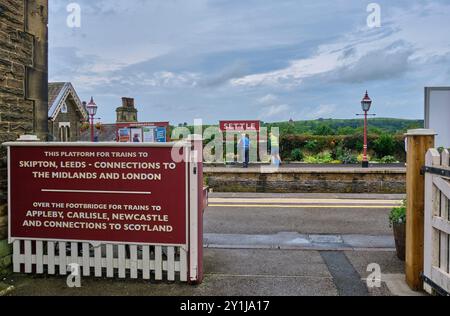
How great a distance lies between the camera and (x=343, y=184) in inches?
544

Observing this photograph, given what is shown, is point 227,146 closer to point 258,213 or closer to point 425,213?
point 258,213

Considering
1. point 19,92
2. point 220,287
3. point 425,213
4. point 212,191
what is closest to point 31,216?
point 19,92

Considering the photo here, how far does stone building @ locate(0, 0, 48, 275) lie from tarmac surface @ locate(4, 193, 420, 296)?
5.90 feet

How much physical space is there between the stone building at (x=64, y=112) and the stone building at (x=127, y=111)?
480cm

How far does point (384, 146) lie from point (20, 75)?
2401 centimetres

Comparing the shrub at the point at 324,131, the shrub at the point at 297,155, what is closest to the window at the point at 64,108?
the shrub at the point at 297,155

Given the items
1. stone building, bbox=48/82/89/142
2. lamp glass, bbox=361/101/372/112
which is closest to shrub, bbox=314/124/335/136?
lamp glass, bbox=361/101/372/112

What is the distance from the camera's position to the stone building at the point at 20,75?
5.38m

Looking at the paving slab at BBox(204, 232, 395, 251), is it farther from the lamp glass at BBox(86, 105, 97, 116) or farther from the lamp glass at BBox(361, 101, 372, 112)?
the lamp glass at BBox(86, 105, 97, 116)

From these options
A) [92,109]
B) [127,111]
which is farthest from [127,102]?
[92,109]

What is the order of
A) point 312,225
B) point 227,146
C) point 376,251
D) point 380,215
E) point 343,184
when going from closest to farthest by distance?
point 376,251, point 312,225, point 380,215, point 343,184, point 227,146

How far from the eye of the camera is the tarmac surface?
4902 millimetres
